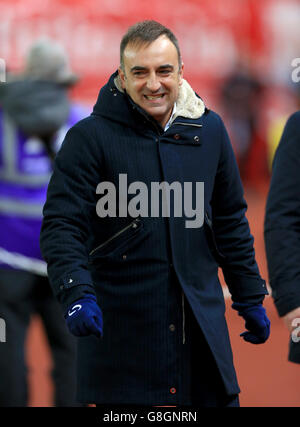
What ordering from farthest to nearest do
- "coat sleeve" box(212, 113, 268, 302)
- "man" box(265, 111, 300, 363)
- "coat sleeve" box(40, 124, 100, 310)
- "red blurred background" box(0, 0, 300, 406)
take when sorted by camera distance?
"red blurred background" box(0, 0, 300, 406) → "man" box(265, 111, 300, 363) → "coat sleeve" box(212, 113, 268, 302) → "coat sleeve" box(40, 124, 100, 310)

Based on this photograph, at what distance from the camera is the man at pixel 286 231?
3627mm

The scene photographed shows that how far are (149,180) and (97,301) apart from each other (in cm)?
41

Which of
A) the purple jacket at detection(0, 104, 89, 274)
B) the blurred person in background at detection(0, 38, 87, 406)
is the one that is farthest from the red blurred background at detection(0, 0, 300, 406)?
the purple jacket at detection(0, 104, 89, 274)

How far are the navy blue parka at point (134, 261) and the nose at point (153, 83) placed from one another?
92 mm

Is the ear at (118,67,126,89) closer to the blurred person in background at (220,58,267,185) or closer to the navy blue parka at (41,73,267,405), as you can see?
the navy blue parka at (41,73,267,405)

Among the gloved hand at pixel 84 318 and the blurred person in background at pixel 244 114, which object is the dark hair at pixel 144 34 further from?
the blurred person in background at pixel 244 114

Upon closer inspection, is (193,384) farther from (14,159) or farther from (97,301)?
(14,159)

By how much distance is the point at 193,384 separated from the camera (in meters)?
3.38

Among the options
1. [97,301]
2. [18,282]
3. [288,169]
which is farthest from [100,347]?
[18,282]

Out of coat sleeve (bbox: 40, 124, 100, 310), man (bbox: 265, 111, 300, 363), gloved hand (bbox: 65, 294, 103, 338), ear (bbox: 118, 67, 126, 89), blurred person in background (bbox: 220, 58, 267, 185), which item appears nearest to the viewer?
gloved hand (bbox: 65, 294, 103, 338)

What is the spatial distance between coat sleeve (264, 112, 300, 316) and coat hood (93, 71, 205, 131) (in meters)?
0.39

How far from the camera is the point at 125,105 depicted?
11.2ft

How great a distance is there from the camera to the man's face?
3.32m

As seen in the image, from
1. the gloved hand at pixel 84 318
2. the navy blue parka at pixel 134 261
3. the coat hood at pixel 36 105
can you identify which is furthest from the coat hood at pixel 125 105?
the coat hood at pixel 36 105
